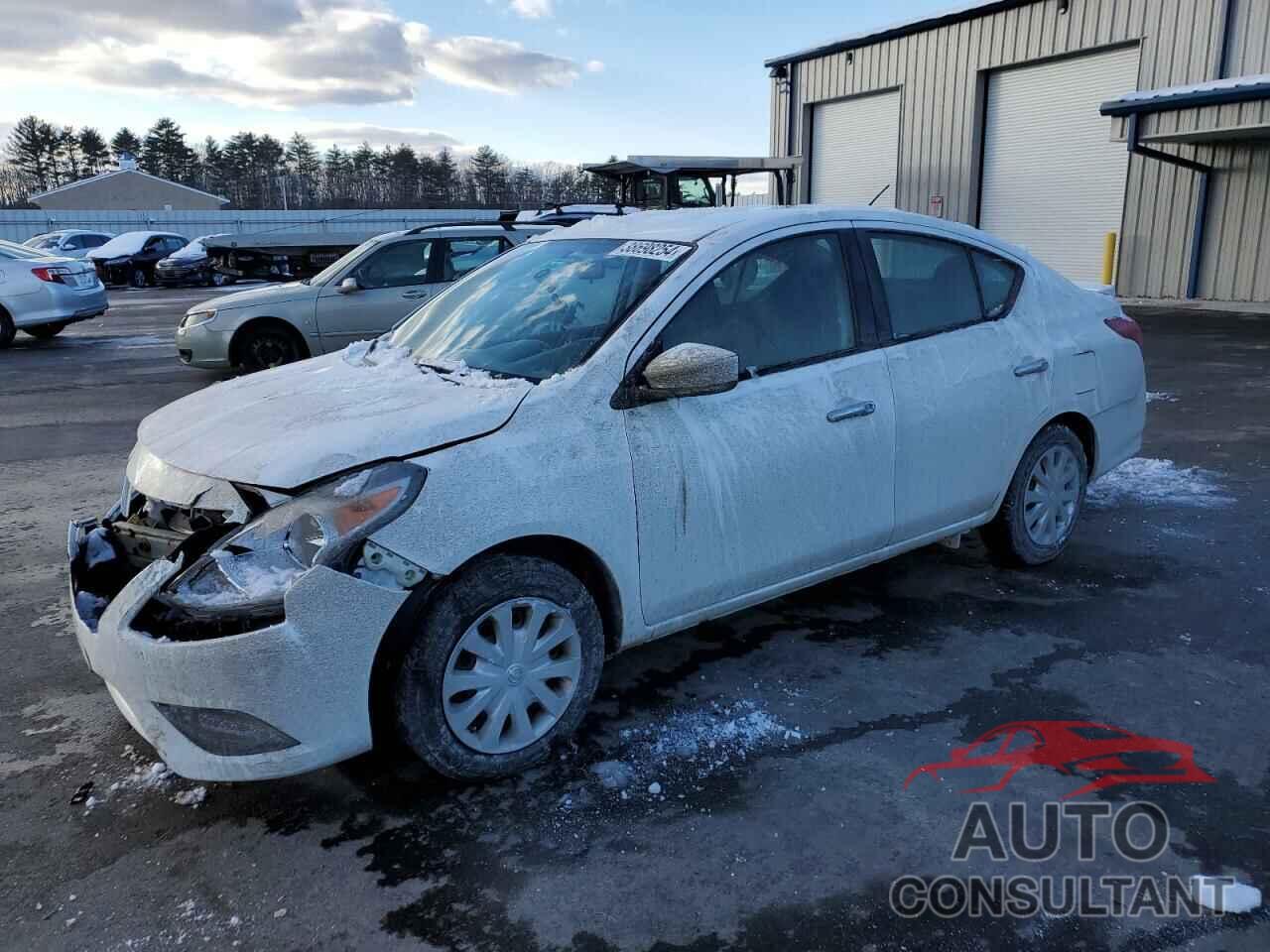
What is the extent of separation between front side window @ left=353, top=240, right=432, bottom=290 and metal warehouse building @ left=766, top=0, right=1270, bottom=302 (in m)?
13.3

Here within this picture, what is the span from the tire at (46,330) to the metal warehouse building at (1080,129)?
17859 millimetres

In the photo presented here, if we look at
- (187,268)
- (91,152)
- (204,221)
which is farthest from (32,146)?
(187,268)

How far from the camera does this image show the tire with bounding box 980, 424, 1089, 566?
4.51m

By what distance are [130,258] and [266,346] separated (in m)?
20.9

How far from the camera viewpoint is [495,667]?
2.91 meters

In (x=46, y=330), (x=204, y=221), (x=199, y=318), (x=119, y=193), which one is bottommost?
(x=46, y=330)

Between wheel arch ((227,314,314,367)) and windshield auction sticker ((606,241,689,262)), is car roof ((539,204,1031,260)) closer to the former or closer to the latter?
windshield auction sticker ((606,241,689,262))

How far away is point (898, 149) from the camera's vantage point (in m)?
25.3

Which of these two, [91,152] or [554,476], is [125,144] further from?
[554,476]

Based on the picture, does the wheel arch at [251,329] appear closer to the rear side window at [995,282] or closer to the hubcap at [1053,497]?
the rear side window at [995,282]

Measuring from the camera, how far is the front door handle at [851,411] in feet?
11.9

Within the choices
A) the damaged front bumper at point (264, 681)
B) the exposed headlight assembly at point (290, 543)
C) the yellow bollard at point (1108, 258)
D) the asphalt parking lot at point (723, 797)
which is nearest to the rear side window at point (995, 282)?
the asphalt parking lot at point (723, 797)

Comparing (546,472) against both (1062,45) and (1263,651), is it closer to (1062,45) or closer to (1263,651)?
(1263,651)

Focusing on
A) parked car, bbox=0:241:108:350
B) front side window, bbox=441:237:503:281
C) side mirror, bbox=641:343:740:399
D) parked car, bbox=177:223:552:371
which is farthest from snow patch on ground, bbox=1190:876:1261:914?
parked car, bbox=0:241:108:350
